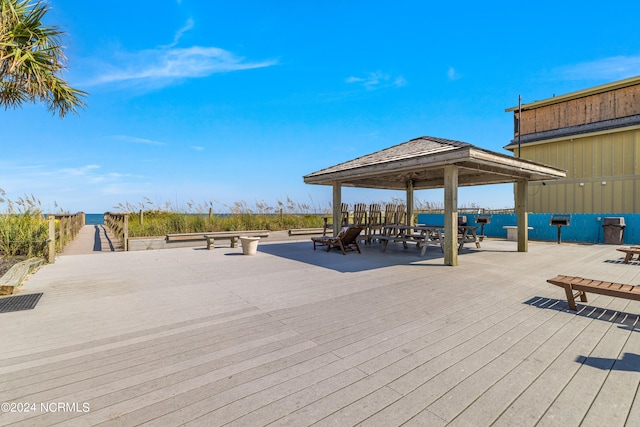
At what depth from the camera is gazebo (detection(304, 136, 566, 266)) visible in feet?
20.5

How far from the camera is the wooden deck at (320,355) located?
171 centimetres

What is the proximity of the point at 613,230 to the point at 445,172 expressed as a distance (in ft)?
28.9

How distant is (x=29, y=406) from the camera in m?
1.75

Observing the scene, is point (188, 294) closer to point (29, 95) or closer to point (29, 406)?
point (29, 406)

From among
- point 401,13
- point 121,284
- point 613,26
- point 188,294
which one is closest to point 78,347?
point 188,294

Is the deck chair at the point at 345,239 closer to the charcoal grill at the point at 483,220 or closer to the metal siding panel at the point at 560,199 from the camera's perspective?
the charcoal grill at the point at 483,220

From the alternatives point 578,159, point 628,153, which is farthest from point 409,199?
point 628,153

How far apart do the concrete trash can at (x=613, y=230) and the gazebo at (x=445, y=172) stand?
13.5ft

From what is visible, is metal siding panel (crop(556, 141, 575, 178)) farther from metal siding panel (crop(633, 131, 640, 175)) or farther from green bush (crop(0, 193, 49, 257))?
green bush (crop(0, 193, 49, 257))

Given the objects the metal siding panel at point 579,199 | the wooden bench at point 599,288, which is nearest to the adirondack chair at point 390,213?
the wooden bench at point 599,288

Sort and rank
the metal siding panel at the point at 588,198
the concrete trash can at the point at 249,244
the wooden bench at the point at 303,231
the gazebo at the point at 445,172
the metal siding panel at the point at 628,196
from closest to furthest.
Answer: the gazebo at the point at 445,172 < the concrete trash can at the point at 249,244 < the wooden bench at the point at 303,231 < the metal siding panel at the point at 628,196 < the metal siding panel at the point at 588,198

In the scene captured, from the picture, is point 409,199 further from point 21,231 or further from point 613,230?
point 21,231

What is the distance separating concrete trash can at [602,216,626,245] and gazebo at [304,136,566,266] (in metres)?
4.10

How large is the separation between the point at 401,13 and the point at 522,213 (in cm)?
740
